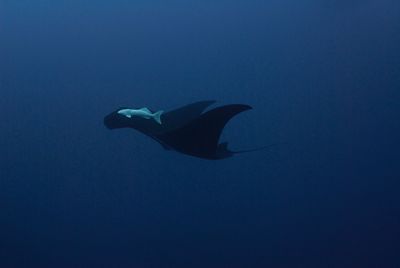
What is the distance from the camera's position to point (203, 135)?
1878 mm

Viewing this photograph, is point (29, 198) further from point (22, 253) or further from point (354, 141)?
point (354, 141)

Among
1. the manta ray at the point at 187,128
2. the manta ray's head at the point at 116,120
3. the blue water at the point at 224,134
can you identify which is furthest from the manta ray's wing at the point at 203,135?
the blue water at the point at 224,134

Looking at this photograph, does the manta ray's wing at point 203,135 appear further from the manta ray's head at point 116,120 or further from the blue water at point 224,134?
the blue water at point 224,134

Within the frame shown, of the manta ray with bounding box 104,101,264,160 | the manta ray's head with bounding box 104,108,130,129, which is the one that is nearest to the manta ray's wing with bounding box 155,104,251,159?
the manta ray with bounding box 104,101,264,160

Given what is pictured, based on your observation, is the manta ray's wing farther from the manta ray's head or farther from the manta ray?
the manta ray's head

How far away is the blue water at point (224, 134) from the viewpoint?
351cm

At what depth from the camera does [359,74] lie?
137 inches

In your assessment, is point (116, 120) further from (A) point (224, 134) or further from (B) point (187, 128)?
(A) point (224, 134)

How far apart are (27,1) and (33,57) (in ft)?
1.96

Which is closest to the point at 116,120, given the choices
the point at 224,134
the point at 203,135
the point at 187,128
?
the point at 187,128

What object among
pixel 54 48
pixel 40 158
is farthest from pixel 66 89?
pixel 40 158

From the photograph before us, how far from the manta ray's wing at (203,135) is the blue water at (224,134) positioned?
1810 millimetres

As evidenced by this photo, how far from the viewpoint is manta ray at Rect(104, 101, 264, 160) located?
1.69 metres

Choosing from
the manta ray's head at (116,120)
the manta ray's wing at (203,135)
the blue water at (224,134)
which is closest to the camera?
the manta ray's head at (116,120)
